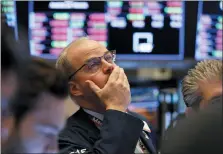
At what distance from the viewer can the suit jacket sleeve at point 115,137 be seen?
1.55m

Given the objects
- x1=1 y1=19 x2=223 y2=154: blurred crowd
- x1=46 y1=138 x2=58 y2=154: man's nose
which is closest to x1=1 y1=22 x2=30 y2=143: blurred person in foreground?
x1=1 y1=19 x2=223 y2=154: blurred crowd

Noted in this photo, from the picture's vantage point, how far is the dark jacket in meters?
1.55

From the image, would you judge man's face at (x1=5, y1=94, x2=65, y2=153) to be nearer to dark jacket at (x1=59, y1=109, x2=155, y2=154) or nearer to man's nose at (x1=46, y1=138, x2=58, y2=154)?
man's nose at (x1=46, y1=138, x2=58, y2=154)

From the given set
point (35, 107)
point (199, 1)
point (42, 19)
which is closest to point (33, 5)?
point (42, 19)

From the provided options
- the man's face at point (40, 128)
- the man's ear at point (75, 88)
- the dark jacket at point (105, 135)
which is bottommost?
the dark jacket at point (105, 135)

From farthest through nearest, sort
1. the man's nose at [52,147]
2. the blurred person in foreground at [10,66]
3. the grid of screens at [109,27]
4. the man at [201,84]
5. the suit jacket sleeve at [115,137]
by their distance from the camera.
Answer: the grid of screens at [109,27], the suit jacket sleeve at [115,137], the man at [201,84], the man's nose at [52,147], the blurred person in foreground at [10,66]

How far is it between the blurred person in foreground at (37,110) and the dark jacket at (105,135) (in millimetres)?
561

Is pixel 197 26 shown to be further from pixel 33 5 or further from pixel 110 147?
pixel 110 147

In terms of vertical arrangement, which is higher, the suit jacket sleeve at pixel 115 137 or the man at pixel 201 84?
the man at pixel 201 84

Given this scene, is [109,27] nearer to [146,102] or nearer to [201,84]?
[146,102]

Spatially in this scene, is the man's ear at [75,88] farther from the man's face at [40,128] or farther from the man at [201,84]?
the man's face at [40,128]

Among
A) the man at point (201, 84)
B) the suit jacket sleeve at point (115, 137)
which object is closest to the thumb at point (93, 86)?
the suit jacket sleeve at point (115, 137)

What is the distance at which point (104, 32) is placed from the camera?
3273mm

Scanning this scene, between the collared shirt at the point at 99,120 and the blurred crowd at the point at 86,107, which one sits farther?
the collared shirt at the point at 99,120
